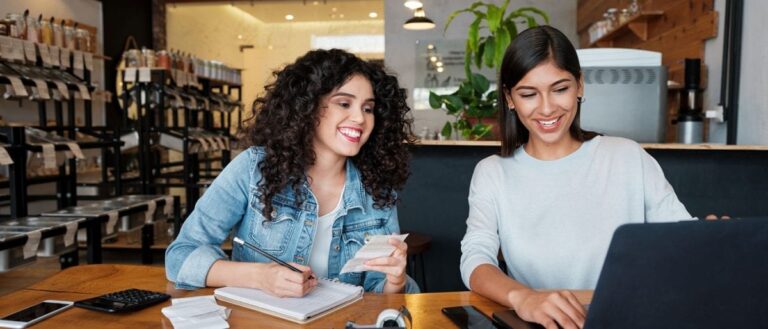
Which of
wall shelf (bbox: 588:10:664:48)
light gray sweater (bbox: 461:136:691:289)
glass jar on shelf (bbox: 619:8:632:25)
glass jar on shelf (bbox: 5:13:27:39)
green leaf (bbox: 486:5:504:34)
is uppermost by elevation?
glass jar on shelf (bbox: 619:8:632:25)

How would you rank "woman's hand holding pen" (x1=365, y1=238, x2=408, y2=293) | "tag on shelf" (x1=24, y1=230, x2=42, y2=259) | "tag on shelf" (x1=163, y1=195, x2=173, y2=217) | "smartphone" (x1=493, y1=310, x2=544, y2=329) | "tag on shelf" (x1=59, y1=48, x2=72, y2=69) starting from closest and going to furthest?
"smartphone" (x1=493, y1=310, x2=544, y2=329) < "woman's hand holding pen" (x1=365, y1=238, x2=408, y2=293) < "tag on shelf" (x1=24, y1=230, x2=42, y2=259) < "tag on shelf" (x1=163, y1=195, x2=173, y2=217) < "tag on shelf" (x1=59, y1=48, x2=72, y2=69)

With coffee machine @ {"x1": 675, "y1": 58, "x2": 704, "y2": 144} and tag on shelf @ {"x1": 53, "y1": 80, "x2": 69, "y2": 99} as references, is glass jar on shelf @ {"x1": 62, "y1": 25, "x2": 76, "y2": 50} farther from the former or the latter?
coffee machine @ {"x1": 675, "y1": 58, "x2": 704, "y2": 144}

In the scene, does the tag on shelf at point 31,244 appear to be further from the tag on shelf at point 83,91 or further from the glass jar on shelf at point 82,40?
the glass jar on shelf at point 82,40

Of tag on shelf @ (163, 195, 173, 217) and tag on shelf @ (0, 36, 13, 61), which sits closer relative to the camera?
tag on shelf @ (0, 36, 13, 61)

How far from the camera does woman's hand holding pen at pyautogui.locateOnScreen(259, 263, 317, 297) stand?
118cm

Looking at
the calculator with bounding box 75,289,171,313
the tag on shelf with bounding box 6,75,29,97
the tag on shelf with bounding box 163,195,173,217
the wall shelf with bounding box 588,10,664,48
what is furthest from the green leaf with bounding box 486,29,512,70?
the tag on shelf with bounding box 6,75,29,97

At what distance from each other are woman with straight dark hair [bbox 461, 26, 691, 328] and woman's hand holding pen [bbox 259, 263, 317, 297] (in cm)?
40

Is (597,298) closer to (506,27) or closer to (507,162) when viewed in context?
(507,162)

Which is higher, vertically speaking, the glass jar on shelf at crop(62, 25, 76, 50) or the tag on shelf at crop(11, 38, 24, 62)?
the glass jar on shelf at crop(62, 25, 76, 50)

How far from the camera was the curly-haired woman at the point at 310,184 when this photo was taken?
1.47 metres

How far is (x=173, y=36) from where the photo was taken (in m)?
8.55

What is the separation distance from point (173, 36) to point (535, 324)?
27.9 ft

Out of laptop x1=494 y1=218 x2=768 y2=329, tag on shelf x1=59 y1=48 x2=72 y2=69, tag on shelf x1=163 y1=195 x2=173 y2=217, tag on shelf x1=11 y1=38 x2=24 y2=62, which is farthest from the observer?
tag on shelf x1=59 y1=48 x2=72 y2=69

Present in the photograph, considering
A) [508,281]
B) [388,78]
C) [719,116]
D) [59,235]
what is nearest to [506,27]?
[719,116]
